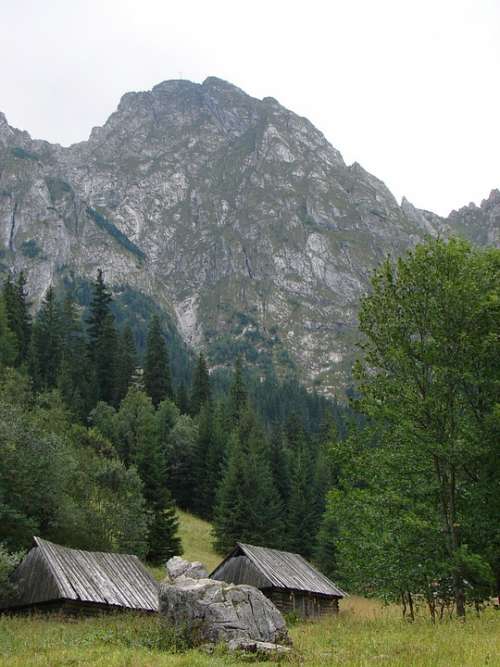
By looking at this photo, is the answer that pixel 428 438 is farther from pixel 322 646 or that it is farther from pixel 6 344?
pixel 6 344

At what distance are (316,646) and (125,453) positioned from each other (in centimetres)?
6671

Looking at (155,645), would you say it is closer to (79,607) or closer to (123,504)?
(79,607)

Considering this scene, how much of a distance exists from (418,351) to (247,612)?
1021 cm

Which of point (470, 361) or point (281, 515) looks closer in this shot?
point (470, 361)

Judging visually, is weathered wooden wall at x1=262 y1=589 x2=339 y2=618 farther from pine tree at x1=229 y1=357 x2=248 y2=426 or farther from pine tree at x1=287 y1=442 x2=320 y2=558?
pine tree at x1=229 y1=357 x2=248 y2=426

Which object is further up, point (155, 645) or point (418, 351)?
point (418, 351)

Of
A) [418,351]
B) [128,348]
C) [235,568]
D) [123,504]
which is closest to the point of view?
[418,351]

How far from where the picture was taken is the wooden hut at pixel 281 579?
41906 millimetres

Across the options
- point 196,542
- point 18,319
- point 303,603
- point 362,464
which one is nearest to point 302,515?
point 196,542

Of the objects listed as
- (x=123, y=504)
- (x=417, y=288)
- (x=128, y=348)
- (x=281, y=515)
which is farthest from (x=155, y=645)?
(x=128, y=348)

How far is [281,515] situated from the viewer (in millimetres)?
81562

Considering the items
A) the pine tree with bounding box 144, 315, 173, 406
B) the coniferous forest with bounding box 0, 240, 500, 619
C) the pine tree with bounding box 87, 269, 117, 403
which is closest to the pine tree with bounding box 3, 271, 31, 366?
the coniferous forest with bounding box 0, 240, 500, 619

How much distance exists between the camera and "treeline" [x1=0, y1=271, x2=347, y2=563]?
148ft

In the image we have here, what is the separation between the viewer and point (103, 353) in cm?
10794
